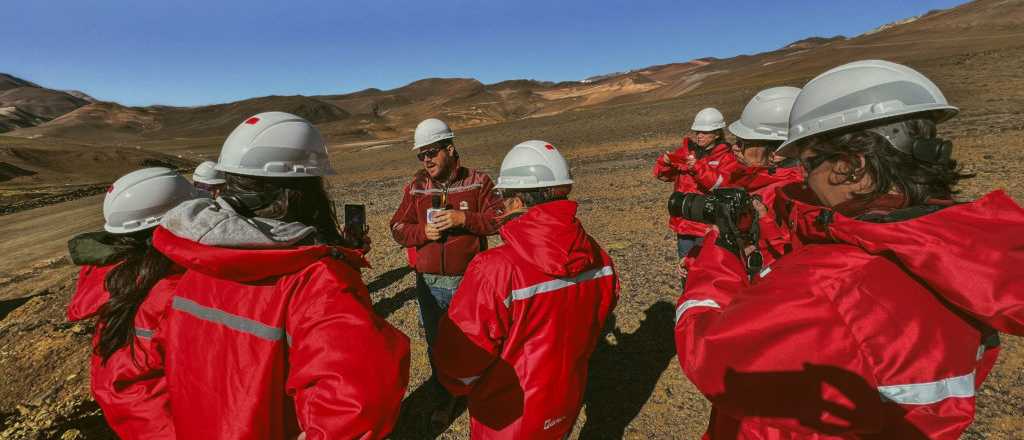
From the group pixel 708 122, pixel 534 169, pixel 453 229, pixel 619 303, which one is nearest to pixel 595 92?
pixel 708 122

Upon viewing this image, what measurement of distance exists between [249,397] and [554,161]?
72.5 inches

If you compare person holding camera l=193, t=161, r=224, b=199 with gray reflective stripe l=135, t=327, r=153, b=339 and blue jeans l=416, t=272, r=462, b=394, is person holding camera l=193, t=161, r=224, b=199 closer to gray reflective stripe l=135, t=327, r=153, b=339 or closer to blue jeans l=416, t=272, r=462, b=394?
blue jeans l=416, t=272, r=462, b=394

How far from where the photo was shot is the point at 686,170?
5043 millimetres

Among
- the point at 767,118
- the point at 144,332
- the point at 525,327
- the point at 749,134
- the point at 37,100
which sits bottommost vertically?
the point at 525,327

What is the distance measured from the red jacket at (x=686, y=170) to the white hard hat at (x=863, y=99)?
291 cm

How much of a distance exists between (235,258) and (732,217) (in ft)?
5.73

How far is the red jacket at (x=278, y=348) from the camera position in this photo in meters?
1.35

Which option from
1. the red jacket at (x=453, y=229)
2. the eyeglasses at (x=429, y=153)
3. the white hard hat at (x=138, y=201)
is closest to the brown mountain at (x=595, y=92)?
the red jacket at (x=453, y=229)

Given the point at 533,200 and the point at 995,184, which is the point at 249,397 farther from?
the point at 995,184

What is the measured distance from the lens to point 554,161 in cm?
267

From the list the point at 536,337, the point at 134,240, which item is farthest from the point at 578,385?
the point at 134,240

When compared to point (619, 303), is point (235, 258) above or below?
above

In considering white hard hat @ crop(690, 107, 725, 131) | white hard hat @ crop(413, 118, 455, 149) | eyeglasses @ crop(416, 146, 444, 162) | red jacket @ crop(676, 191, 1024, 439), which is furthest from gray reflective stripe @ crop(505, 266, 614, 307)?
white hard hat @ crop(690, 107, 725, 131)

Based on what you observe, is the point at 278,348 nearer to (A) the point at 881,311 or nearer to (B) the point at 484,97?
(A) the point at 881,311
